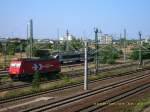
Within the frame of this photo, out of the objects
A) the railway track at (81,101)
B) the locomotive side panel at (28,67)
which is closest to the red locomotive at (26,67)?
the locomotive side panel at (28,67)

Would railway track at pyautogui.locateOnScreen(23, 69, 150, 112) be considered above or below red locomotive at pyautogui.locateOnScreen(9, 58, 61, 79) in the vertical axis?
below

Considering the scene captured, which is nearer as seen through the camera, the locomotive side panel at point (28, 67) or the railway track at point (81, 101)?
the railway track at point (81, 101)

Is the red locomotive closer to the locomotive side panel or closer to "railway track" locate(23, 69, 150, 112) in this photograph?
the locomotive side panel

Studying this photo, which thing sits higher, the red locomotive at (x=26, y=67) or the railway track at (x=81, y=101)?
the red locomotive at (x=26, y=67)

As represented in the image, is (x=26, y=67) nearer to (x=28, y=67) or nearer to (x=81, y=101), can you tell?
(x=28, y=67)

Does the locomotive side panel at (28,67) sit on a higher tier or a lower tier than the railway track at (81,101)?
higher

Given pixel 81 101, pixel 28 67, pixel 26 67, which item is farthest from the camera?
pixel 28 67

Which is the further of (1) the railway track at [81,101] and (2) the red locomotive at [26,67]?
(2) the red locomotive at [26,67]

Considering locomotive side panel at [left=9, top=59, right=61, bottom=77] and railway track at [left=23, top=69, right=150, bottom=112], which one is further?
locomotive side panel at [left=9, top=59, right=61, bottom=77]

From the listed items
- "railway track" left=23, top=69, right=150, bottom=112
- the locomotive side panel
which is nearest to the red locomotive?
the locomotive side panel

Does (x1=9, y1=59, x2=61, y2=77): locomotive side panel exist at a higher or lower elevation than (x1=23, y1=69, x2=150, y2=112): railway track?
higher

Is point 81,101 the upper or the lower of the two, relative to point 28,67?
lower

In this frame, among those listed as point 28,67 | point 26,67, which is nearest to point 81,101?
point 26,67

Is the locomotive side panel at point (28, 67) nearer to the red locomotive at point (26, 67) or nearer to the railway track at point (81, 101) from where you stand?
the red locomotive at point (26, 67)
